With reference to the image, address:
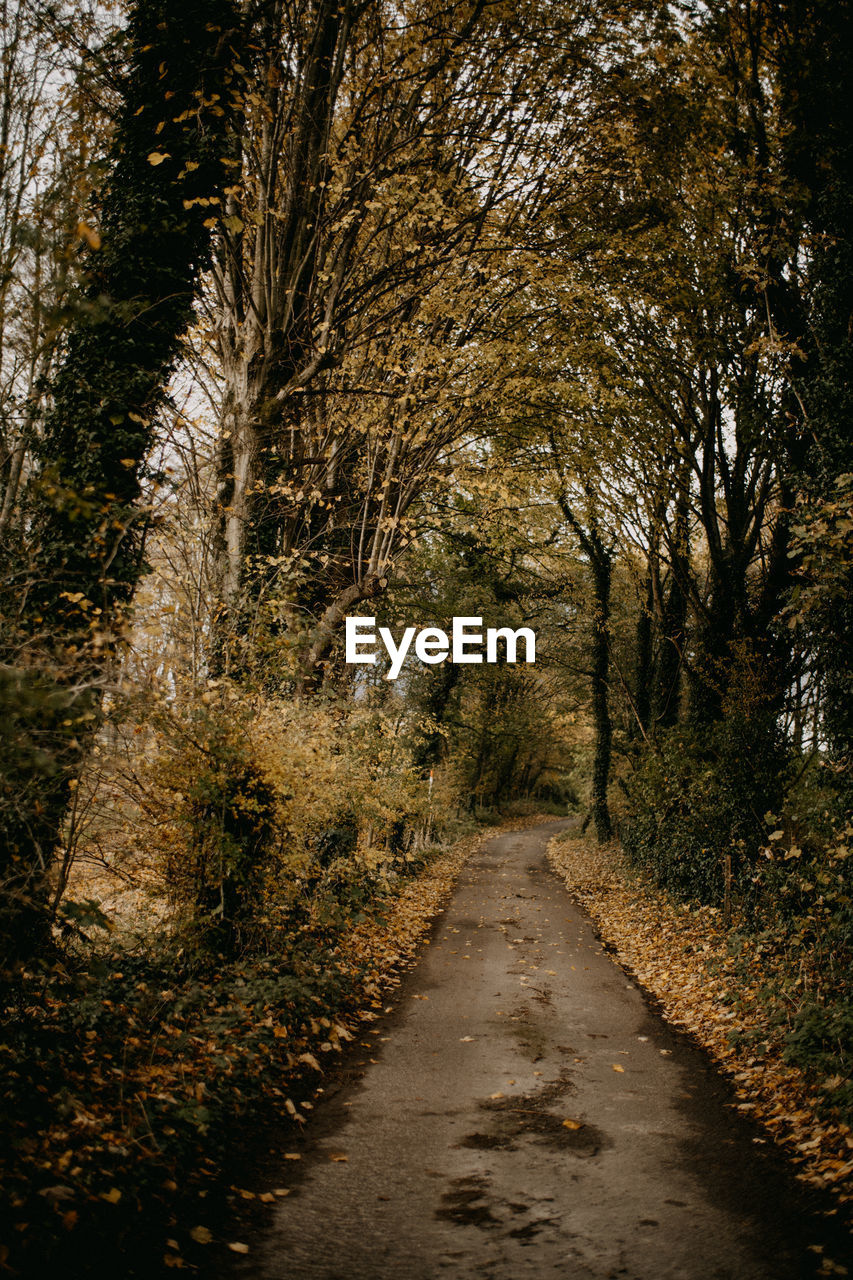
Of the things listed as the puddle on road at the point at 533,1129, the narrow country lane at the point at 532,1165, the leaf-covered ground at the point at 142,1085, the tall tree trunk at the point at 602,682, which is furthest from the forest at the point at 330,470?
the tall tree trunk at the point at 602,682

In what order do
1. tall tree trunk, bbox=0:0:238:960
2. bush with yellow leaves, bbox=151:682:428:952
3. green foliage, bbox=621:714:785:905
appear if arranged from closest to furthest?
tall tree trunk, bbox=0:0:238:960
bush with yellow leaves, bbox=151:682:428:952
green foliage, bbox=621:714:785:905

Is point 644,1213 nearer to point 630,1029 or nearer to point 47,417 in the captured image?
point 630,1029

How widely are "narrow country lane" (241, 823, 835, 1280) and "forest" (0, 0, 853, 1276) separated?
0.55 m

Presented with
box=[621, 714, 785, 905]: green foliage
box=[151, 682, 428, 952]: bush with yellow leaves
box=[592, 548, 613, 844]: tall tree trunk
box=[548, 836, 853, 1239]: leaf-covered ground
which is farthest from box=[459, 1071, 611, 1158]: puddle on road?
box=[592, 548, 613, 844]: tall tree trunk

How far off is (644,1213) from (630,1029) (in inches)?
138

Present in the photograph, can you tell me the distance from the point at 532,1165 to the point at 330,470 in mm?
11249

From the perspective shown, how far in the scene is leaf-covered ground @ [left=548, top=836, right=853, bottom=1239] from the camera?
15.1ft

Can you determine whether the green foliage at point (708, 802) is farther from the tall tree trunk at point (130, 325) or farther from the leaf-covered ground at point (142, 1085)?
the tall tree trunk at point (130, 325)

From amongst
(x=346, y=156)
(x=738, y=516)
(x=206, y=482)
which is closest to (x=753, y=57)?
(x=346, y=156)

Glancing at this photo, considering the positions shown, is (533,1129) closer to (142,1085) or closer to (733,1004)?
(142,1085)

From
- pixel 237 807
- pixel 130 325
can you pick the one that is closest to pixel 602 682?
pixel 237 807

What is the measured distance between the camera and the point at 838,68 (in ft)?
26.2

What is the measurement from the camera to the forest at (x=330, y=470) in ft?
15.0

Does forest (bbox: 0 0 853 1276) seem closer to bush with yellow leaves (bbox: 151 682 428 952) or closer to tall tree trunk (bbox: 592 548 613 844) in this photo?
bush with yellow leaves (bbox: 151 682 428 952)
